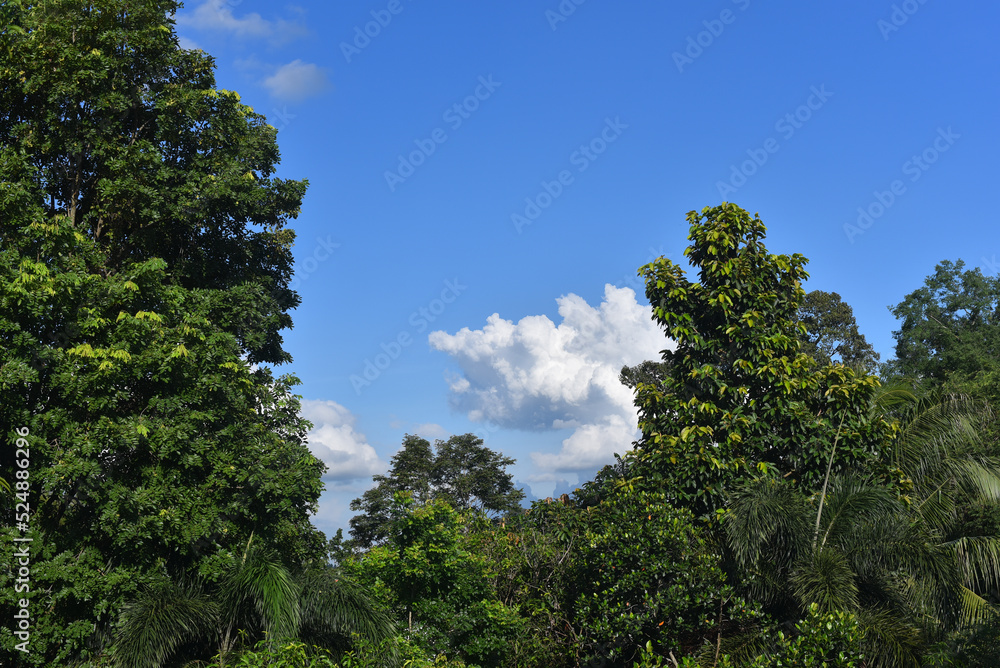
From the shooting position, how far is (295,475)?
44.1 ft

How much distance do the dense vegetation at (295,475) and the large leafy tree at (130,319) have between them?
5cm

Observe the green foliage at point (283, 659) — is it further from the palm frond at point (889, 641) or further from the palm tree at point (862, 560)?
the palm frond at point (889, 641)

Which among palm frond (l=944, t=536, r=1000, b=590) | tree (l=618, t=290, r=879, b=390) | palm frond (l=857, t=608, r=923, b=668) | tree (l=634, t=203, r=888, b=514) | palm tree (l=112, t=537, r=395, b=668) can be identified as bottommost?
palm tree (l=112, t=537, r=395, b=668)

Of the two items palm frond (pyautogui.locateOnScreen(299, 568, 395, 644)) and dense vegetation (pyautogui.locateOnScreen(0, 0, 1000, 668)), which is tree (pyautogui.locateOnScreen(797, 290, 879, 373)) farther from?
palm frond (pyautogui.locateOnScreen(299, 568, 395, 644))

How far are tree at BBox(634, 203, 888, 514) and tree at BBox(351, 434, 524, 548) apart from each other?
26.4 metres

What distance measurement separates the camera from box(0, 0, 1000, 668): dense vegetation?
35.4 ft

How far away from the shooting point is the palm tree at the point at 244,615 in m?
9.95

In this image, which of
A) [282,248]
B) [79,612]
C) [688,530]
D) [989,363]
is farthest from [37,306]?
[989,363]

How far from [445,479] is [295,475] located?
29.5 meters

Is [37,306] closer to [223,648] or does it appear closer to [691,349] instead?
[223,648]

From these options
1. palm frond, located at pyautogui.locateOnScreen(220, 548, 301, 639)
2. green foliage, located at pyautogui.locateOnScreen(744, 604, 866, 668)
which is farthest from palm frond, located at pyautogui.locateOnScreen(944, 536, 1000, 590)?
palm frond, located at pyautogui.locateOnScreen(220, 548, 301, 639)

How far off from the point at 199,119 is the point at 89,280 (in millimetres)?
5055

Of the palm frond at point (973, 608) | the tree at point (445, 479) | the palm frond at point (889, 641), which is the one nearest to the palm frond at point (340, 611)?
the palm frond at point (889, 641)

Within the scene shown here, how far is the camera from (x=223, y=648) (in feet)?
35.2
